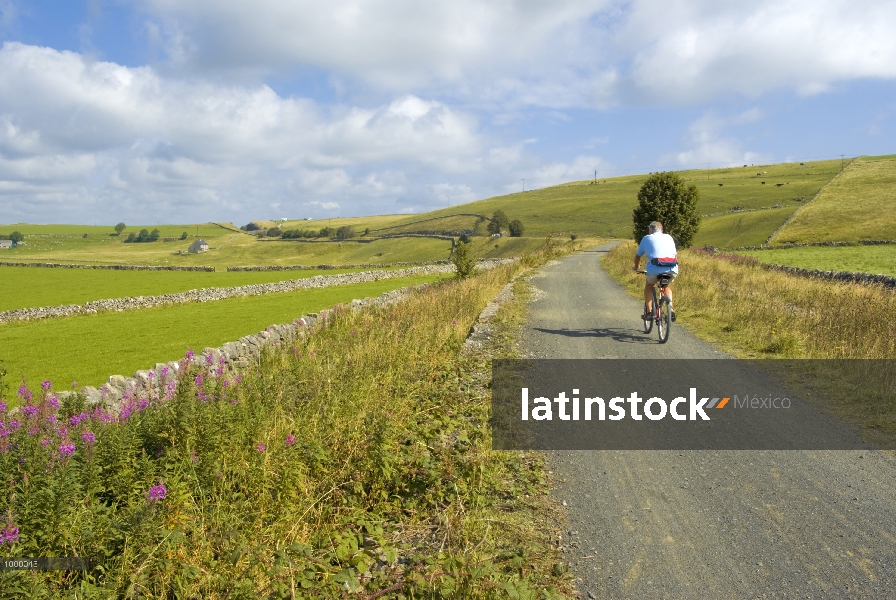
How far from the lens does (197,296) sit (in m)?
38.6

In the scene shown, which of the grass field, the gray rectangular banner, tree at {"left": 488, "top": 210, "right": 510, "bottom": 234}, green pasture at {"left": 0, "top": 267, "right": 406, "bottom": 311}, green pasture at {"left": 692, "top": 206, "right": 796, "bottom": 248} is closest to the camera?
the gray rectangular banner

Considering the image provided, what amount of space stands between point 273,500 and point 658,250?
9054mm

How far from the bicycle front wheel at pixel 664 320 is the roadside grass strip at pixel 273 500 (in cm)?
526

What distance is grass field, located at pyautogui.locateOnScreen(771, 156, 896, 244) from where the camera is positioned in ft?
217

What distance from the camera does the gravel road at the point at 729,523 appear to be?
11.7ft

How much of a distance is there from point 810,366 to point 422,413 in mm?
6256

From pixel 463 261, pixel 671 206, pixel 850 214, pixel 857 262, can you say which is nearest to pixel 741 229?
pixel 850 214

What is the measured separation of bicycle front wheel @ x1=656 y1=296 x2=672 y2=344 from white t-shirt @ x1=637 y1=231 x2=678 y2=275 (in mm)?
622

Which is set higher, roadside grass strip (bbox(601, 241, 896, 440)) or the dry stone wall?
roadside grass strip (bbox(601, 241, 896, 440))

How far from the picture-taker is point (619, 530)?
13.9 ft

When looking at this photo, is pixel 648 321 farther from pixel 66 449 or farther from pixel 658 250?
pixel 66 449

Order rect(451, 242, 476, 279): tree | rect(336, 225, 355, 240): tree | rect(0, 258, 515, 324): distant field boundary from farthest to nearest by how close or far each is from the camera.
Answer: rect(336, 225, 355, 240): tree < rect(0, 258, 515, 324): distant field boundary < rect(451, 242, 476, 279): tree

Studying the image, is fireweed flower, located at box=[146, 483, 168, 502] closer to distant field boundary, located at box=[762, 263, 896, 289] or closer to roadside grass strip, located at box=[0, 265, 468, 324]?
distant field boundary, located at box=[762, 263, 896, 289]

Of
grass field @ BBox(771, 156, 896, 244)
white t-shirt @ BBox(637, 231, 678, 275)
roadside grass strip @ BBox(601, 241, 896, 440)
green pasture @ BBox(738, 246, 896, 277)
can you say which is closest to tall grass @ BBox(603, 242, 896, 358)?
roadside grass strip @ BBox(601, 241, 896, 440)
